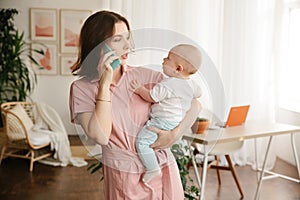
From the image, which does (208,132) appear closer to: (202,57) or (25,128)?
(202,57)

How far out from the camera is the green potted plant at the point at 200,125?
138cm

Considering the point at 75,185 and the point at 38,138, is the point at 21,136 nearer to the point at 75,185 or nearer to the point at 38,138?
the point at 38,138

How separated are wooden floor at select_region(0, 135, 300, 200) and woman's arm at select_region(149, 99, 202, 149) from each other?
2650 millimetres

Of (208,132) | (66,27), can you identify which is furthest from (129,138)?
(66,27)

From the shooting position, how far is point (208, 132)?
5.00ft

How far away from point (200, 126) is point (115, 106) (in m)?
0.47

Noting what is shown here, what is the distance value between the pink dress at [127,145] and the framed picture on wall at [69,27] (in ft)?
15.3

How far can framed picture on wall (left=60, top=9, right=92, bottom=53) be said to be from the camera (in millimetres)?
5758

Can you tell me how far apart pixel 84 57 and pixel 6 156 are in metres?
4.10

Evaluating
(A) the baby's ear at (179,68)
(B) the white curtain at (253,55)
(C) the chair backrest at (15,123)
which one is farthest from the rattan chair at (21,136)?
(A) the baby's ear at (179,68)

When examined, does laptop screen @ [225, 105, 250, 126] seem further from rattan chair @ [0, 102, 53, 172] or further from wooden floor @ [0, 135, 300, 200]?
rattan chair @ [0, 102, 53, 172]

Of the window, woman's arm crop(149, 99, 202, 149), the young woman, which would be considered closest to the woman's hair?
the young woman

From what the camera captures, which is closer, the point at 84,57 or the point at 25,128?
the point at 84,57

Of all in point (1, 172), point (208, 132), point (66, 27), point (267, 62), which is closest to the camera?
point (208, 132)
